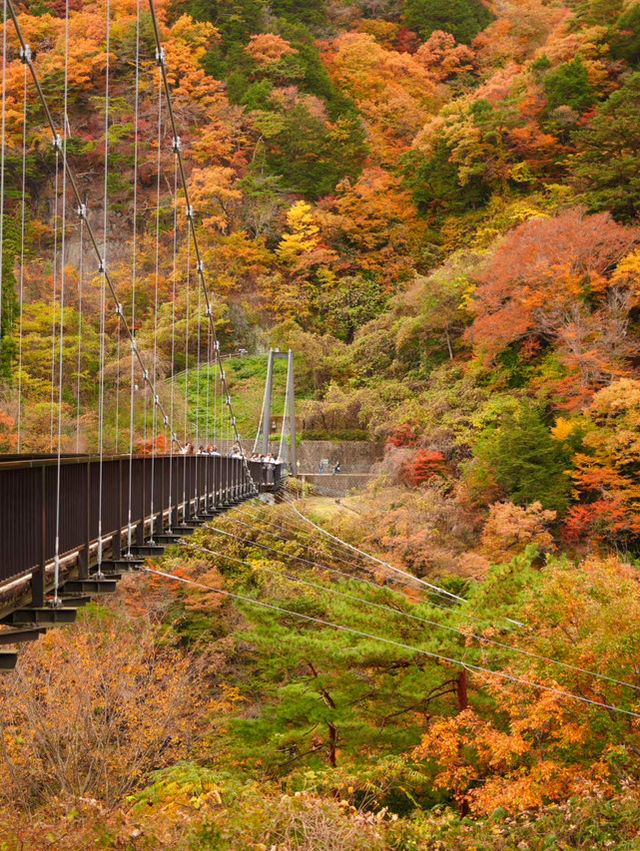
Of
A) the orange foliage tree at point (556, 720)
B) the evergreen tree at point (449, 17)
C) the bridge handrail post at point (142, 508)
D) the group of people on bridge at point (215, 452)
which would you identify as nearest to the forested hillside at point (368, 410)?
the orange foliage tree at point (556, 720)

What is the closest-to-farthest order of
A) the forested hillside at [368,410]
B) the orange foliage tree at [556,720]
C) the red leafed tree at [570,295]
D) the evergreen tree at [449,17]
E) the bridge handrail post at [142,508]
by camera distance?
the bridge handrail post at [142,508] → the orange foliage tree at [556,720] → the forested hillside at [368,410] → the red leafed tree at [570,295] → the evergreen tree at [449,17]

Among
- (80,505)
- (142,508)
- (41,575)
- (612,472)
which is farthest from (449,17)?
(41,575)

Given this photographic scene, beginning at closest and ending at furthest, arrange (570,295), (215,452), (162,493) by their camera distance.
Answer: (162,493)
(215,452)
(570,295)

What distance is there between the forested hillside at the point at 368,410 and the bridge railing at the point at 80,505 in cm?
208

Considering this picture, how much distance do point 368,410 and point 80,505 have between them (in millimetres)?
28331

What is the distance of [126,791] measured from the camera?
1406 centimetres

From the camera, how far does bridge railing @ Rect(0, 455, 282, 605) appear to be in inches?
222

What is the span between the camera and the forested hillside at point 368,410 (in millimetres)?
11516

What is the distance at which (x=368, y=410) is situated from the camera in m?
35.5

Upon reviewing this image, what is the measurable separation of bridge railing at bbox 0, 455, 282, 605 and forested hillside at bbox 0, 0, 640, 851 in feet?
6.83

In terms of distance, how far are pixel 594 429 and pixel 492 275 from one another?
→ 7.97m

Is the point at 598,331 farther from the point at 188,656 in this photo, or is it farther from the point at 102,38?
the point at 102,38

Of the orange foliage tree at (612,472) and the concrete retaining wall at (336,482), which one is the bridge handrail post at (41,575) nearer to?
the orange foliage tree at (612,472)

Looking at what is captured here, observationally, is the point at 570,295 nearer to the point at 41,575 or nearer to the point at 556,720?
the point at 556,720
